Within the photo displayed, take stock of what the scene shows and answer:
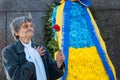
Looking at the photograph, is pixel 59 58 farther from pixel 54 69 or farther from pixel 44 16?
pixel 44 16

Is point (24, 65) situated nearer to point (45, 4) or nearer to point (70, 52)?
point (70, 52)

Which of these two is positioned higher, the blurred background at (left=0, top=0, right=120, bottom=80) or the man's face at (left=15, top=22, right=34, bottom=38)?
the man's face at (left=15, top=22, right=34, bottom=38)

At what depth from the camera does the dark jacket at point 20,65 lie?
3.96 meters

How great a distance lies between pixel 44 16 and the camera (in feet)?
25.7

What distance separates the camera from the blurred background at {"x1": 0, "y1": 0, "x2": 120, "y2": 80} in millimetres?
7820

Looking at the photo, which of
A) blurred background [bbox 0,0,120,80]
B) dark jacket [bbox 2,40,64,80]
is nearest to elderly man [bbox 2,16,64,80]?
dark jacket [bbox 2,40,64,80]

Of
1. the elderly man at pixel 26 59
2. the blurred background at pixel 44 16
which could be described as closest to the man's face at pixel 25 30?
the elderly man at pixel 26 59

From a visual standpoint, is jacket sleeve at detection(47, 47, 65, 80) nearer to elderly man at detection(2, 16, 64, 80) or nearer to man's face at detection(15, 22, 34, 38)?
elderly man at detection(2, 16, 64, 80)

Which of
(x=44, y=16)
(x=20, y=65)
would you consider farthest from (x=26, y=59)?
(x=44, y=16)

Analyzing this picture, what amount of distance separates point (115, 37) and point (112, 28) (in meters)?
0.17

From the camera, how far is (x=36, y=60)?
4113 millimetres

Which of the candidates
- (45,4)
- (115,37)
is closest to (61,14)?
(45,4)

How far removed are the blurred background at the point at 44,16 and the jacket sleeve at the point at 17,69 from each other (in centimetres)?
374

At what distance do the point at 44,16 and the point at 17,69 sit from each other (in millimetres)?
3922
